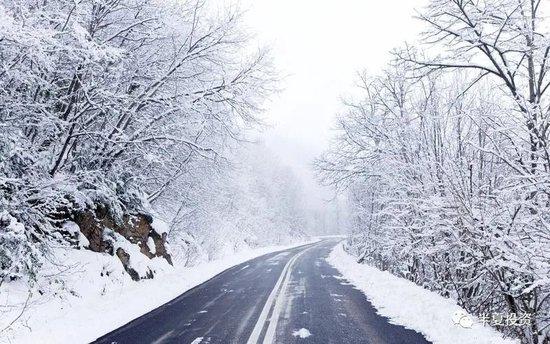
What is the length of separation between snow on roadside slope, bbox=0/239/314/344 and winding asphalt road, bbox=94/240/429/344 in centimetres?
43

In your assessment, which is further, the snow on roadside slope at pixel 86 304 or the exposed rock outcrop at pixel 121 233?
the exposed rock outcrop at pixel 121 233

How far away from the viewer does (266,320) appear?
26.1ft

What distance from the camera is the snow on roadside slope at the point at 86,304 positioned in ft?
22.8

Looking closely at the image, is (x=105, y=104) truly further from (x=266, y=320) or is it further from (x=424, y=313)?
(x=424, y=313)

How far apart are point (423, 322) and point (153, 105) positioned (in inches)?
394

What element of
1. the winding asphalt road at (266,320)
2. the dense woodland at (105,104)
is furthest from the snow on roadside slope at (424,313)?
the dense woodland at (105,104)

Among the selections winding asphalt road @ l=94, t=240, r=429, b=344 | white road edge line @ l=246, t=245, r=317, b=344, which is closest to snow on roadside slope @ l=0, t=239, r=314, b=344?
winding asphalt road @ l=94, t=240, r=429, b=344

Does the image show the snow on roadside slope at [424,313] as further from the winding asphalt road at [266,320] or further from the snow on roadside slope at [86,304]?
the snow on roadside slope at [86,304]

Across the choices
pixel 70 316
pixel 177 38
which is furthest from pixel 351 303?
pixel 177 38

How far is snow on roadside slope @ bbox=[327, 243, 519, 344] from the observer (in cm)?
615

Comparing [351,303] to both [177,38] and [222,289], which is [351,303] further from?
[177,38]

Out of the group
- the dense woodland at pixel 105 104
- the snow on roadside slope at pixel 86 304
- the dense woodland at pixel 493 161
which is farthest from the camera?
the dense woodland at pixel 105 104

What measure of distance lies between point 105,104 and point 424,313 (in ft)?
28.0

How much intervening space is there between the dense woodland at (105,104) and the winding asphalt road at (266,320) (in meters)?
2.85
